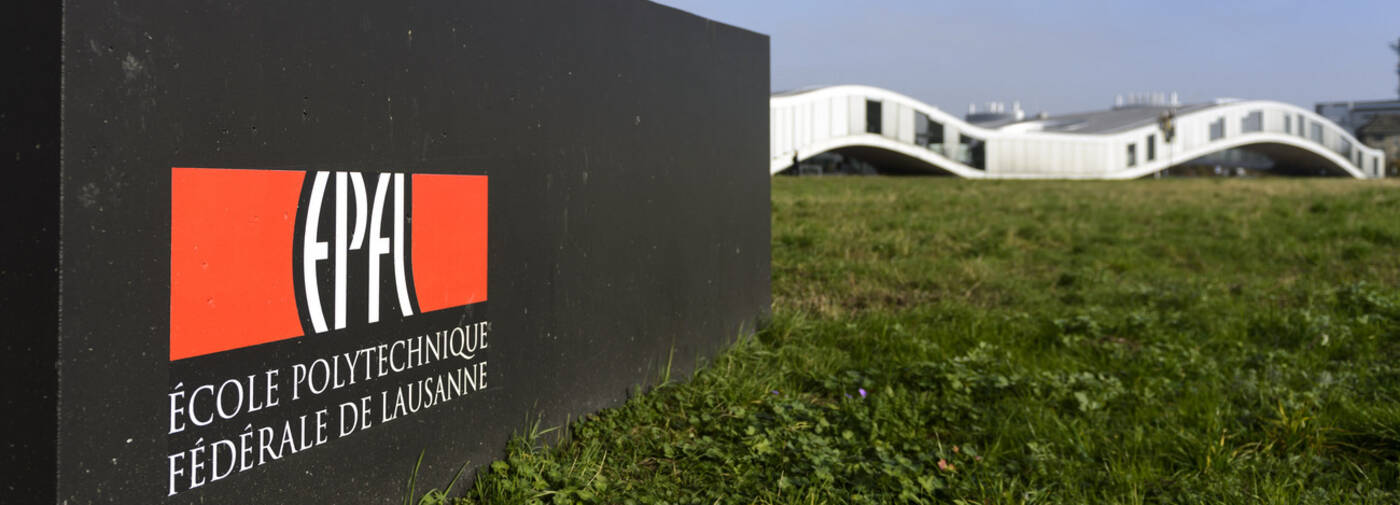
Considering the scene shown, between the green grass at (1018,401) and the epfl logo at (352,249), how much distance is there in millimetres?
678

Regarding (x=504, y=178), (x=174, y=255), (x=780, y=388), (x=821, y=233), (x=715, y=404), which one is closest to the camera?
(x=174, y=255)

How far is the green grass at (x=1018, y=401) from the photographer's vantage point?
3.08 meters

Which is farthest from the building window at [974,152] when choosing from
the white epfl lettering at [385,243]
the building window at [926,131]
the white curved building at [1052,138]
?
the white epfl lettering at [385,243]

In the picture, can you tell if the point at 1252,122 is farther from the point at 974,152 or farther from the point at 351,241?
the point at 351,241

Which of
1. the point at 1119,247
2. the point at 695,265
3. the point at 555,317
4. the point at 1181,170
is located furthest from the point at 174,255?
the point at 1181,170

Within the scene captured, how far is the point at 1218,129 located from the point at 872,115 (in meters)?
31.9

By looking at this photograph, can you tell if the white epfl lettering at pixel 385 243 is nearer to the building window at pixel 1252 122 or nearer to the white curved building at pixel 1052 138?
the white curved building at pixel 1052 138

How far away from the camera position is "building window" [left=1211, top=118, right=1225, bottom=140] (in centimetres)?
6812

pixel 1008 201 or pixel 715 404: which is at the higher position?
pixel 1008 201

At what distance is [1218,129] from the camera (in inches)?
2702

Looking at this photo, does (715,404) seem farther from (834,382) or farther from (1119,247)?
(1119,247)

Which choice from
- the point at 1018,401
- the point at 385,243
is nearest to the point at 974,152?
the point at 1018,401

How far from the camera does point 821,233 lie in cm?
942

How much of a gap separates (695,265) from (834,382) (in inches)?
31.5
